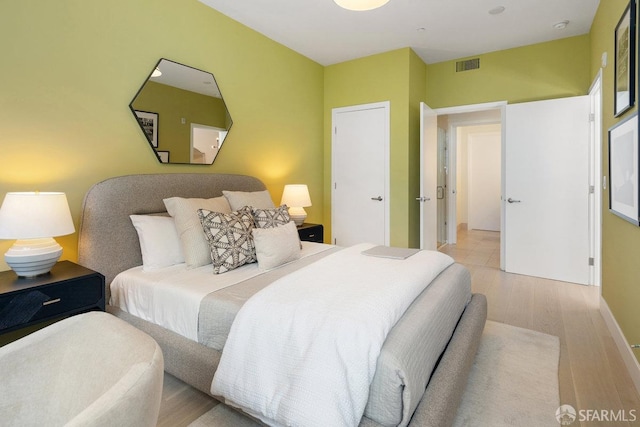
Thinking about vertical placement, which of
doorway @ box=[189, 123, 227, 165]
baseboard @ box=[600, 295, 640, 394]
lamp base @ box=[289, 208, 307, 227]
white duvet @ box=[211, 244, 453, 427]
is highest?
doorway @ box=[189, 123, 227, 165]

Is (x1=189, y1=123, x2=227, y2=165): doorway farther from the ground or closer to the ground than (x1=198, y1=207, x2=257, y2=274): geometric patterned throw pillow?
farther from the ground

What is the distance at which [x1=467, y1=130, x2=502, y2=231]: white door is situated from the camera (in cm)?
783

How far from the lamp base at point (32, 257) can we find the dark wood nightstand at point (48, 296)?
44mm

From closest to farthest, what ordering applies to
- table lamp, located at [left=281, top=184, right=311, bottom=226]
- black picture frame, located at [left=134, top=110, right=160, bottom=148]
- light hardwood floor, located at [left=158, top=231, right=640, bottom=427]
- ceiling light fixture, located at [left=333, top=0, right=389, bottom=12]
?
1. light hardwood floor, located at [left=158, top=231, right=640, bottom=427]
2. ceiling light fixture, located at [left=333, top=0, right=389, bottom=12]
3. black picture frame, located at [left=134, top=110, right=160, bottom=148]
4. table lamp, located at [left=281, top=184, right=311, bottom=226]

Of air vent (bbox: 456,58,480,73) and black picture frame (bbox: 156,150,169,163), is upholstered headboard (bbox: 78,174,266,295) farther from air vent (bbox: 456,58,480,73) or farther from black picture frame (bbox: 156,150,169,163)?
air vent (bbox: 456,58,480,73)

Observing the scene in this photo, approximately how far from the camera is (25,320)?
5.56 ft

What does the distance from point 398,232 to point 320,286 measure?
2.79 m

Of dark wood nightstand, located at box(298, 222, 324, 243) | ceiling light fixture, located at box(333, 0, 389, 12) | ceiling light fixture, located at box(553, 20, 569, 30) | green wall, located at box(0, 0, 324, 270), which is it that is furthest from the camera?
dark wood nightstand, located at box(298, 222, 324, 243)

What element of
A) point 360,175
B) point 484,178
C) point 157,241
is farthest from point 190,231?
point 484,178

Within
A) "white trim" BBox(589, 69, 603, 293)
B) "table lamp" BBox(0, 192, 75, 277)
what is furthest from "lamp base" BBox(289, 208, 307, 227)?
"white trim" BBox(589, 69, 603, 293)

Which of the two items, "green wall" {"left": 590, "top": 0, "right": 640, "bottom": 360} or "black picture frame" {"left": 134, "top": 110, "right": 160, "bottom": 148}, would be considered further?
"black picture frame" {"left": 134, "top": 110, "right": 160, "bottom": 148}

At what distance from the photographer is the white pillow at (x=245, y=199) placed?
287 centimetres

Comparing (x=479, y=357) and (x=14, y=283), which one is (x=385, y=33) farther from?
(x=14, y=283)

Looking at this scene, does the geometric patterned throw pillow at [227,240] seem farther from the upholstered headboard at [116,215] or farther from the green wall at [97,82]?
the green wall at [97,82]
